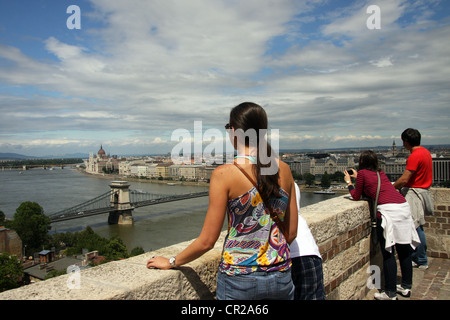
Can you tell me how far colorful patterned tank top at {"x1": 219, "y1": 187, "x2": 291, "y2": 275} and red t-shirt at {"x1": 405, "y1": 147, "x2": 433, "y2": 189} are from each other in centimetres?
155

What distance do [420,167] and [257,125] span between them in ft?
5.37

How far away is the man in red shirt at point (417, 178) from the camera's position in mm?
2119

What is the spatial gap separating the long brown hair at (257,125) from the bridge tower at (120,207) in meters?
24.8

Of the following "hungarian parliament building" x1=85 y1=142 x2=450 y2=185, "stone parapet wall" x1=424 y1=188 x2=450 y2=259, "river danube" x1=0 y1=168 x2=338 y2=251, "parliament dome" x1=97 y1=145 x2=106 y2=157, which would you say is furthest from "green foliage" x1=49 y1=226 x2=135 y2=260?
"parliament dome" x1=97 y1=145 x2=106 y2=157

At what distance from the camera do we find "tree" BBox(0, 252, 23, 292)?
34.7 ft

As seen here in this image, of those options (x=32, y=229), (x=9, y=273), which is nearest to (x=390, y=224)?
(x=9, y=273)

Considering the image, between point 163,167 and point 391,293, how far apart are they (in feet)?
187

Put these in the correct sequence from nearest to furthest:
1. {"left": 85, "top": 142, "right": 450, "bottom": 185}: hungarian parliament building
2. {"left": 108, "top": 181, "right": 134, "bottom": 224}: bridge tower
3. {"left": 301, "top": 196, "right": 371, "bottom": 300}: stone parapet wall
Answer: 1. {"left": 301, "top": 196, "right": 371, "bottom": 300}: stone parapet wall
2. {"left": 108, "top": 181, "right": 134, "bottom": 224}: bridge tower
3. {"left": 85, "top": 142, "right": 450, "bottom": 185}: hungarian parliament building

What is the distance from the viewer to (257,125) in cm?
94

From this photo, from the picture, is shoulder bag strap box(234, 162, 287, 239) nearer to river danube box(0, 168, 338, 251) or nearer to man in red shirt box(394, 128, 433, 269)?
man in red shirt box(394, 128, 433, 269)

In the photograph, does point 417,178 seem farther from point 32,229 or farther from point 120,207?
point 120,207

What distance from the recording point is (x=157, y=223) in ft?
76.6
